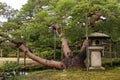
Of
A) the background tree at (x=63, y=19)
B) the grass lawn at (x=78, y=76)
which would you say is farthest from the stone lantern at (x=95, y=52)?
the grass lawn at (x=78, y=76)

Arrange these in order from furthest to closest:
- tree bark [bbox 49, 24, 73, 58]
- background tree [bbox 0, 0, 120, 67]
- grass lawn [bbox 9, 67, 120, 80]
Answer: tree bark [bbox 49, 24, 73, 58] < background tree [bbox 0, 0, 120, 67] < grass lawn [bbox 9, 67, 120, 80]

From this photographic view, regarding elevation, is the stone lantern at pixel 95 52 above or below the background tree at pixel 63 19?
below

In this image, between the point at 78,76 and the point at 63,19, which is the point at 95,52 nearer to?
the point at 63,19

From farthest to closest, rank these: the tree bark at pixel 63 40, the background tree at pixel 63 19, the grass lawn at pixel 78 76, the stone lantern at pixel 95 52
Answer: the tree bark at pixel 63 40 < the stone lantern at pixel 95 52 < the background tree at pixel 63 19 < the grass lawn at pixel 78 76

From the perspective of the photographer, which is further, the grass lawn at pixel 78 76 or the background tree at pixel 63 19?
the background tree at pixel 63 19

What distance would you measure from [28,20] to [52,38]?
233 cm

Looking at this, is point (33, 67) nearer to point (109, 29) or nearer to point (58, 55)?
point (58, 55)

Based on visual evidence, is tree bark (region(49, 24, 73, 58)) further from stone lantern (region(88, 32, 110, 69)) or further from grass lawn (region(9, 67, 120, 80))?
grass lawn (region(9, 67, 120, 80))

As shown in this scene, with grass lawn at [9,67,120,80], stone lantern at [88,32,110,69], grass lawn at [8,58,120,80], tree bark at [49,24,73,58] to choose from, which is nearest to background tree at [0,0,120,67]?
tree bark at [49,24,73,58]

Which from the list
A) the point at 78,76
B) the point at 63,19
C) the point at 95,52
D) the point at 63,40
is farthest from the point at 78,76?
the point at 63,40

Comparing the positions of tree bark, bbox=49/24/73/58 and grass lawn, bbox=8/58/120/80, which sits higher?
tree bark, bbox=49/24/73/58

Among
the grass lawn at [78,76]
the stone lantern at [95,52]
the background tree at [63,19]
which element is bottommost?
the grass lawn at [78,76]

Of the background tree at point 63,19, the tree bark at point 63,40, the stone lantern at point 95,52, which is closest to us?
the background tree at point 63,19

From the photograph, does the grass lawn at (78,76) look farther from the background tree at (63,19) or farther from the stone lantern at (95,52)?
the background tree at (63,19)
